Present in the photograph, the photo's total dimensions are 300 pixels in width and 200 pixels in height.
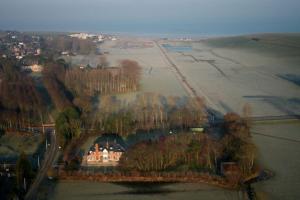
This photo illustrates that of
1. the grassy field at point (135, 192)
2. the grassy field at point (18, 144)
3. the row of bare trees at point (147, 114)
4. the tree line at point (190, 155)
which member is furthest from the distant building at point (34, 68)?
the grassy field at point (135, 192)

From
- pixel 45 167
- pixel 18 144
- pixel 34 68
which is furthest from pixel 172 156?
pixel 34 68

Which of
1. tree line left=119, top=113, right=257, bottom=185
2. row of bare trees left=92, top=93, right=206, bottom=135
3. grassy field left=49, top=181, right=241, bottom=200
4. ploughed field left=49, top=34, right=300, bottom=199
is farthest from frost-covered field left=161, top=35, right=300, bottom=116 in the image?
grassy field left=49, top=181, right=241, bottom=200

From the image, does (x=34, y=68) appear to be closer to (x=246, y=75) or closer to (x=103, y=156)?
(x=246, y=75)

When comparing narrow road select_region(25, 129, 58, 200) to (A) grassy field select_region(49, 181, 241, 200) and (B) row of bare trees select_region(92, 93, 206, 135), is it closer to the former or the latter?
(A) grassy field select_region(49, 181, 241, 200)

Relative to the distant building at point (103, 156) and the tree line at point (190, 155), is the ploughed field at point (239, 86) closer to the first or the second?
the tree line at point (190, 155)

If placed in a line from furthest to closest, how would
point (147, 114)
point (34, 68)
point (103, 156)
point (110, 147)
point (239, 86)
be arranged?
point (34, 68) < point (239, 86) < point (147, 114) < point (110, 147) < point (103, 156)
